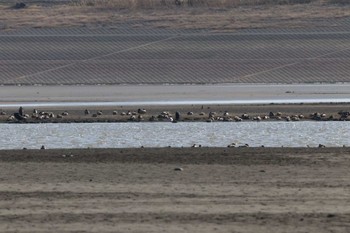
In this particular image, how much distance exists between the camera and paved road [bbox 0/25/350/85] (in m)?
29.7

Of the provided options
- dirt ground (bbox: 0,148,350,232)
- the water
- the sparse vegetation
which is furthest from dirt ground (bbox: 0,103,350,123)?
the sparse vegetation

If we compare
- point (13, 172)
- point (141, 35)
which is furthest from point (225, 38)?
point (13, 172)

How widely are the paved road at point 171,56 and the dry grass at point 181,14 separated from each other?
1004mm

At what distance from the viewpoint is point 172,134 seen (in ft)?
60.6

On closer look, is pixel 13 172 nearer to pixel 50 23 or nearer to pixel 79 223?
pixel 79 223

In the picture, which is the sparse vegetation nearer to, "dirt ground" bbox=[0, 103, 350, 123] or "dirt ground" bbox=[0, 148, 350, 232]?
"dirt ground" bbox=[0, 103, 350, 123]

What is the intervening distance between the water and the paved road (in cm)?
928

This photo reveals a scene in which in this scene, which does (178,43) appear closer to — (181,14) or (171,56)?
(171,56)

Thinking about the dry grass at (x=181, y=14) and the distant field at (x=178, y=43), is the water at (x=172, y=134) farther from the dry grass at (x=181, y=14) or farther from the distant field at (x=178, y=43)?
the dry grass at (x=181, y=14)

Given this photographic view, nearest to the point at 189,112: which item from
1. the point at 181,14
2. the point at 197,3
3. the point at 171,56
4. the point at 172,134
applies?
the point at 172,134

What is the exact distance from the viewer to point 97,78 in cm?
2975

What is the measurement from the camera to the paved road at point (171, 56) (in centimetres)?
2967

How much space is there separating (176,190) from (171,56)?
63.3 feet

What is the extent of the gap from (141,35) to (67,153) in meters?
17.9
